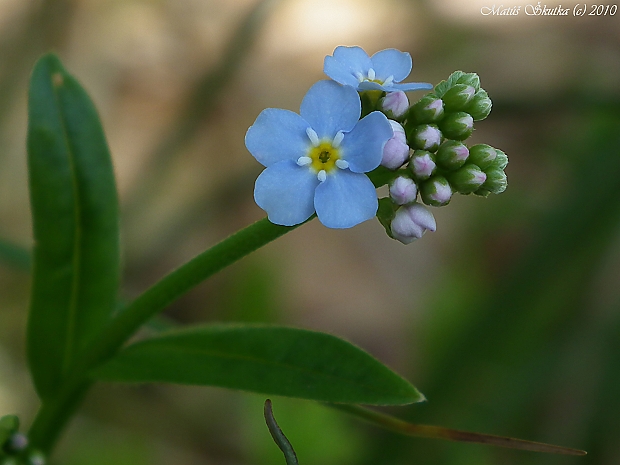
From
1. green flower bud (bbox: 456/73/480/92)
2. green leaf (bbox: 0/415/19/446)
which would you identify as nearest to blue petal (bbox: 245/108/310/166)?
green flower bud (bbox: 456/73/480/92)

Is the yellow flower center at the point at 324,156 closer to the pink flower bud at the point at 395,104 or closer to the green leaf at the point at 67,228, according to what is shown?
the pink flower bud at the point at 395,104

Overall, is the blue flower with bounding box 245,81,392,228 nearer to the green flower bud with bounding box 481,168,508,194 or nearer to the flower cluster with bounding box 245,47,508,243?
the flower cluster with bounding box 245,47,508,243

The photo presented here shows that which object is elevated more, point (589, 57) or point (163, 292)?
point (589, 57)

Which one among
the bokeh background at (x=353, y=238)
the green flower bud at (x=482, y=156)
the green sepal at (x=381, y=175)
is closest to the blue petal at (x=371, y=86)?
the green sepal at (x=381, y=175)

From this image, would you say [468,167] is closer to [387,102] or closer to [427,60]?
[387,102]

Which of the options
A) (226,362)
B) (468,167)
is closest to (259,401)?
(226,362)

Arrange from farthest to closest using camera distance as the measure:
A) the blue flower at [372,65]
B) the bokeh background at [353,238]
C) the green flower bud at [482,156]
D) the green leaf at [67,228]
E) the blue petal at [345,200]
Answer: the bokeh background at [353,238], the green leaf at [67,228], the blue flower at [372,65], the green flower bud at [482,156], the blue petal at [345,200]

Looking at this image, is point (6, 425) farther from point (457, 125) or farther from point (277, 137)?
point (457, 125)
